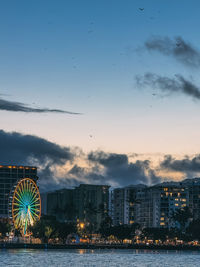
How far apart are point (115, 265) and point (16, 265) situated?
27.0 meters

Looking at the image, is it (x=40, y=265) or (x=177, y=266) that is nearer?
(x=40, y=265)

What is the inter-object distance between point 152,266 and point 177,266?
8.86 m

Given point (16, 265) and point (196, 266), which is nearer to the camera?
point (16, 265)

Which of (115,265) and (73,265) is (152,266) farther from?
(73,265)

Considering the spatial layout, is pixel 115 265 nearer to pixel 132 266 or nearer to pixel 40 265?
pixel 132 266

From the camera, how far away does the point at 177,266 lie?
17125 centimetres

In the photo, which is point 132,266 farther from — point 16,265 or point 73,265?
point 16,265

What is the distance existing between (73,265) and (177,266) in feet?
97.0

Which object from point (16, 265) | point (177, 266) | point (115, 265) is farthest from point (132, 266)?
point (16, 265)

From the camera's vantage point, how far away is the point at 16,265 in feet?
504

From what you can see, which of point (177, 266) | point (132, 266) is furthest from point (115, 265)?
point (177, 266)

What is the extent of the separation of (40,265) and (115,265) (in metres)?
21.1

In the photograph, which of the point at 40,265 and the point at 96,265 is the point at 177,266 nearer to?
the point at 96,265

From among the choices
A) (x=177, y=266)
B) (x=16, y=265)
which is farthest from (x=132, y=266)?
(x=16, y=265)
